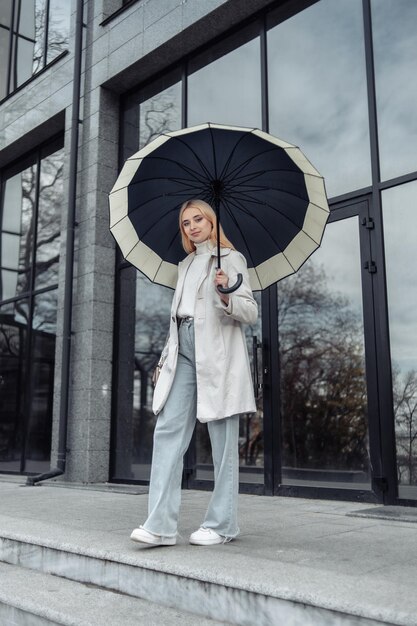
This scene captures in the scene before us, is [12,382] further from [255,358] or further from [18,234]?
[255,358]

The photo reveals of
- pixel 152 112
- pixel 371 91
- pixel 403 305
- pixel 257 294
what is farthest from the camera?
pixel 152 112

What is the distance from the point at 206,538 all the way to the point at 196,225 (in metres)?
1.66

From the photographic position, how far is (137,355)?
7.94m

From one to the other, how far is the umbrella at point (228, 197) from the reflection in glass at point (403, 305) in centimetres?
216

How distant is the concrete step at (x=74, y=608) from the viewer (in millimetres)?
2561

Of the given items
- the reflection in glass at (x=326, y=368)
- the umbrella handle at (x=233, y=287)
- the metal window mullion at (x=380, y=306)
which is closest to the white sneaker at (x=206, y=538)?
the umbrella handle at (x=233, y=287)

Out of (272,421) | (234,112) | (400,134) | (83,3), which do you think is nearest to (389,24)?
(400,134)

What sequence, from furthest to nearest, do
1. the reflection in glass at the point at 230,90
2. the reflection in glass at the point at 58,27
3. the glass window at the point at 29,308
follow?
the reflection in glass at the point at 58,27
the glass window at the point at 29,308
the reflection in glass at the point at 230,90

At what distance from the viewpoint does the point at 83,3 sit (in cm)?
862

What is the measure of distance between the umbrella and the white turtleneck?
0.24 metres

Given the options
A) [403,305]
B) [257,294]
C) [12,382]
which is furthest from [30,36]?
[403,305]

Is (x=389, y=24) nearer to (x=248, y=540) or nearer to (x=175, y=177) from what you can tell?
(x=175, y=177)

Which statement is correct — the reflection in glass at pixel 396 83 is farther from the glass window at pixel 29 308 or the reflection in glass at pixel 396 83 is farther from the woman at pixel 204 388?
the glass window at pixel 29 308

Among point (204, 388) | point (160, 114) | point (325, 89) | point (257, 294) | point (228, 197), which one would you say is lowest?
point (204, 388)
